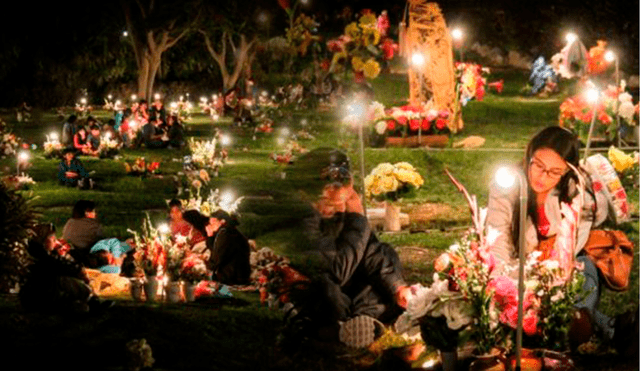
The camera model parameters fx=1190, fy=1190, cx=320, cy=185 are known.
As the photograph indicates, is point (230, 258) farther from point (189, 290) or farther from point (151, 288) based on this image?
point (151, 288)

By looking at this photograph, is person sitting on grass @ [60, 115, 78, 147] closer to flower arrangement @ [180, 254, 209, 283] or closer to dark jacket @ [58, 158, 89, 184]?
dark jacket @ [58, 158, 89, 184]

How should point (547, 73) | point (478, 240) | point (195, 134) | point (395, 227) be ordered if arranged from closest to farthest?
1. point (478, 240)
2. point (395, 227)
3. point (195, 134)
4. point (547, 73)

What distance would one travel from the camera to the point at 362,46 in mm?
24734

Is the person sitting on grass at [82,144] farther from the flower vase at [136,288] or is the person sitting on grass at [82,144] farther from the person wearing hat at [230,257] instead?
the flower vase at [136,288]

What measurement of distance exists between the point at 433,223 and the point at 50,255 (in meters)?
7.83

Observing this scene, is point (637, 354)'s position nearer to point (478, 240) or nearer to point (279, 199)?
point (478, 240)

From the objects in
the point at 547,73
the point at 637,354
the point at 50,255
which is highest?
the point at 547,73

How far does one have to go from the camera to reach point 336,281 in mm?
10984

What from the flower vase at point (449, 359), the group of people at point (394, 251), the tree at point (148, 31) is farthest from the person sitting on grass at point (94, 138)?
the flower vase at point (449, 359)

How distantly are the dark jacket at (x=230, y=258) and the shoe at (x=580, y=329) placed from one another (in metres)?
4.81

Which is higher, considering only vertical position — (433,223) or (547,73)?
(547,73)

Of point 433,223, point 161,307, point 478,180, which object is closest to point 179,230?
point 161,307

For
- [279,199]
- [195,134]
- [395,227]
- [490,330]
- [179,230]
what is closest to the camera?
[490,330]

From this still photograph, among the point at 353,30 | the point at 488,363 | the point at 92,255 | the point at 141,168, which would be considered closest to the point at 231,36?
the point at 353,30
